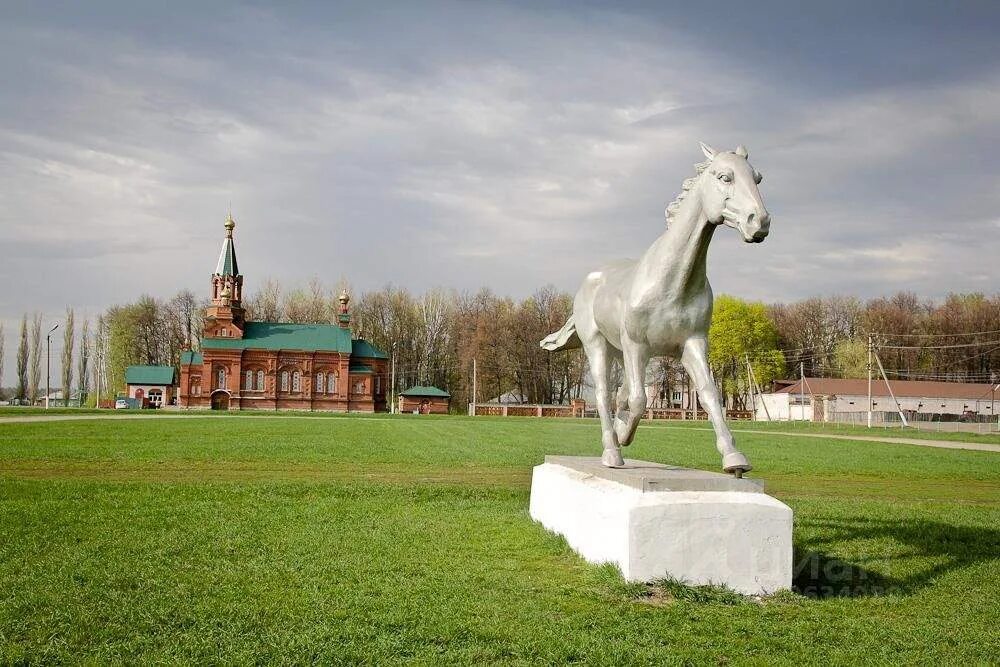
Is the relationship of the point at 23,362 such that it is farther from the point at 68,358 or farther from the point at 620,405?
the point at 620,405

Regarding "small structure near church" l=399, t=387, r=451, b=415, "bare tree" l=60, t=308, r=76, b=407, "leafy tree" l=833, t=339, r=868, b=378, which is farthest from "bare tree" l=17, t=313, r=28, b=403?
"leafy tree" l=833, t=339, r=868, b=378

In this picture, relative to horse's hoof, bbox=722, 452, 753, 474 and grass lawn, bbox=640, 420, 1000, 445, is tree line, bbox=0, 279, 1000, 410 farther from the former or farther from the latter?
horse's hoof, bbox=722, 452, 753, 474

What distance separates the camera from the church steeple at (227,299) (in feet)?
278

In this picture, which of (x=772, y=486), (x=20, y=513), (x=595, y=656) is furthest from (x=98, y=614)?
(x=772, y=486)

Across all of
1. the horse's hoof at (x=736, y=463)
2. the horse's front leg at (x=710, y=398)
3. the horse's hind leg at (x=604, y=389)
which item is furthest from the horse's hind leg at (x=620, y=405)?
the horse's hoof at (x=736, y=463)

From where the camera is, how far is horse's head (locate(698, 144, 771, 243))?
7.04m

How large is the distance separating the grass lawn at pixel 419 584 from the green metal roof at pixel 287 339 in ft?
231

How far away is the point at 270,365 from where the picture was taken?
85125 millimetres

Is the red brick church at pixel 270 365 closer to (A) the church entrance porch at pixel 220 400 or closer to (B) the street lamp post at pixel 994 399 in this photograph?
(A) the church entrance porch at pixel 220 400

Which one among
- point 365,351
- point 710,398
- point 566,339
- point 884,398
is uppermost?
point 365,351

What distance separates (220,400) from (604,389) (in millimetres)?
79792

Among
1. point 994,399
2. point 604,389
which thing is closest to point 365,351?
point 994,399

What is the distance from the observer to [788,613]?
664 centimetres

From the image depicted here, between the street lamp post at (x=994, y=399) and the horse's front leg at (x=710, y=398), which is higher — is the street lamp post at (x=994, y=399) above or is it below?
below
